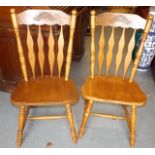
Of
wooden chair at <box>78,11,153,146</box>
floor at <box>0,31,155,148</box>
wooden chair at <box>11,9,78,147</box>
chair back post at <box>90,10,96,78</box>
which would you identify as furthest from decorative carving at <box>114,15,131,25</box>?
floor at <box>0,31,155,148</box>

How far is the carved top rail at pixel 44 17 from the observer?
140 centimetres

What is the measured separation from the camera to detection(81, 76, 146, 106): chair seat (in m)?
1.38

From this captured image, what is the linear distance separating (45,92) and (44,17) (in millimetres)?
502

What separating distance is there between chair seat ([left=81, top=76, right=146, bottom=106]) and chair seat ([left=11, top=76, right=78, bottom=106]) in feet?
0.35

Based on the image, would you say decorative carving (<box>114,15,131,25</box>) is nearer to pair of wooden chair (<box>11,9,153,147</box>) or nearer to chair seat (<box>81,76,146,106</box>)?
pair of wooden chair (<box>11,9,153,147</box>)

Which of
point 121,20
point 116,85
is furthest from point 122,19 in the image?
point 116,85

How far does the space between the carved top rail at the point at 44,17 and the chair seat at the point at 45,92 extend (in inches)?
16.4

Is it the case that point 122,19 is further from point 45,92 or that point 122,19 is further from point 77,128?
point 77,128

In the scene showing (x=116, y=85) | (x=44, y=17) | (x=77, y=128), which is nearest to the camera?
(x=44, y=17)

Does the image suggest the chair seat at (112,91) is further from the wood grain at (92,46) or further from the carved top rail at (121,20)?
the carved top rail at (121,20)

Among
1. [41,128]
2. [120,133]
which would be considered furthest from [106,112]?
[41,128]

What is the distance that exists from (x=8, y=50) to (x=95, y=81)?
816 mm

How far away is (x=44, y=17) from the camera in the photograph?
142cm

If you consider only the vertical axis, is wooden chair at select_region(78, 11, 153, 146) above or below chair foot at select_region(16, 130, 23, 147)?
above
